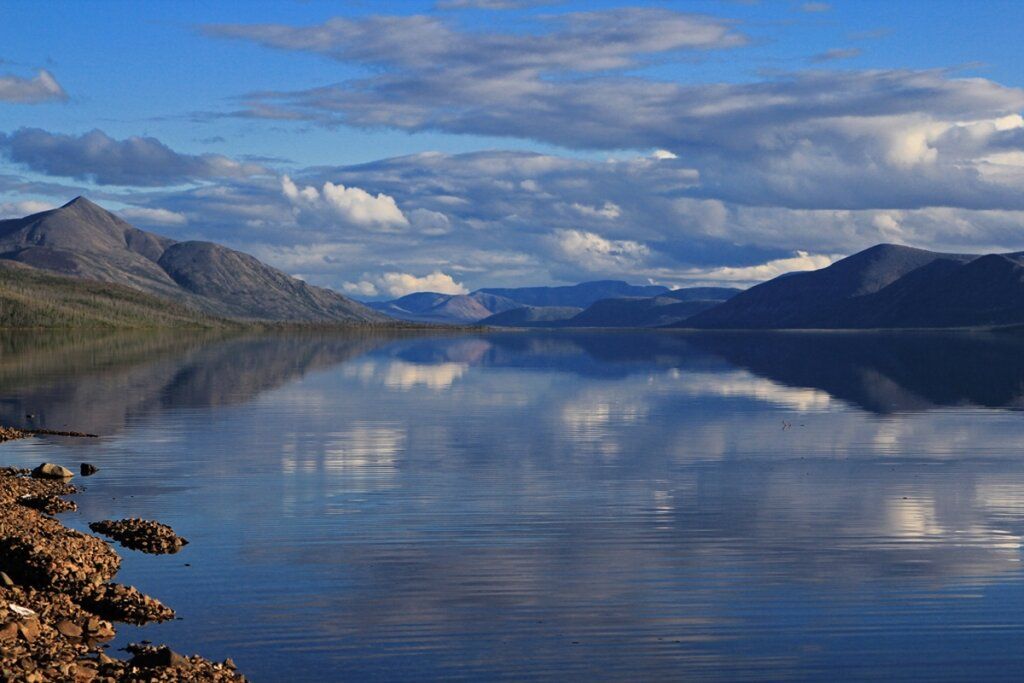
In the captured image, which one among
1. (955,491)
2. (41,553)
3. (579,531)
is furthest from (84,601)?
(955,491)

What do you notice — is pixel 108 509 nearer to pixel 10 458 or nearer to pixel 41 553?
pixel 41 553

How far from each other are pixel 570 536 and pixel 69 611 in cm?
1633

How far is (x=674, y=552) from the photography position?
111ft

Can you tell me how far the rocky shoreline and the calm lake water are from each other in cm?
104

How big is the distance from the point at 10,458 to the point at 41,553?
2863 centimetres

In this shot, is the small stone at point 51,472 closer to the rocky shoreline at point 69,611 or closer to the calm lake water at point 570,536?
the calm lake water at point 570,536

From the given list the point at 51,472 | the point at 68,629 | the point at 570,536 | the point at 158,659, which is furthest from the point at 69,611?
the point at 51,472

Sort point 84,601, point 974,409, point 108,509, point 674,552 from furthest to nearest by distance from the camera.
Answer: point 974,409, point 108,509, point 674,552, point 84,601

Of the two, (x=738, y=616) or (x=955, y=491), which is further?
(x=955, y=491)

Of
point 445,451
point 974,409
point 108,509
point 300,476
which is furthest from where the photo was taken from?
point 974,409

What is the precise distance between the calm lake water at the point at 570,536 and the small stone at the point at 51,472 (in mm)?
1857

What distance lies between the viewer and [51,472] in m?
46.2

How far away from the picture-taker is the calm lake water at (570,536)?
24.5 m

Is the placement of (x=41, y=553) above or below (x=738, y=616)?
above
